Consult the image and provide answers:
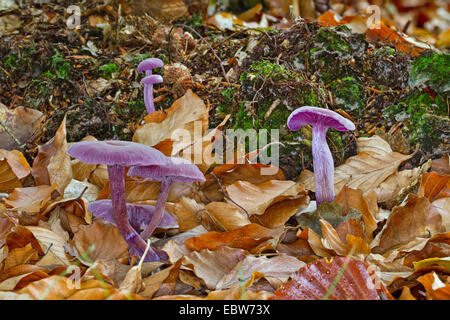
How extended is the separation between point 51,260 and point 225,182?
2.94 feet

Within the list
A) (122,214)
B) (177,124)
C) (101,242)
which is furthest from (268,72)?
(101,242)

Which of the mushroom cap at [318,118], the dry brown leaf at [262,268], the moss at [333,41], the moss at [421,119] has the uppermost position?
the moss at [333,41]

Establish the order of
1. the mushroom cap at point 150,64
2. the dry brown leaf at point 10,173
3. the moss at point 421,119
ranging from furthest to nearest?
the mushroom cap at point 150,64
the moss at point 421,119
the dry brown leaf at point 10,173

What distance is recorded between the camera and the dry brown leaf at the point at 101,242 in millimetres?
1741

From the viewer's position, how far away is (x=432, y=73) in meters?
2.60

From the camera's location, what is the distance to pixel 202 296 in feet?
5.27

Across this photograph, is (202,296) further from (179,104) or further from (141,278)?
(179,104)

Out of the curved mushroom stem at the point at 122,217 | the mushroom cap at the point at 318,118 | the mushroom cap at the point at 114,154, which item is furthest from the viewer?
the mushroom cap at the point at 318,118

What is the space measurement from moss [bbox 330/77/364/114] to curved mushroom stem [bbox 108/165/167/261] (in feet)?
4.67

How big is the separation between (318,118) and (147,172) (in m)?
0.78

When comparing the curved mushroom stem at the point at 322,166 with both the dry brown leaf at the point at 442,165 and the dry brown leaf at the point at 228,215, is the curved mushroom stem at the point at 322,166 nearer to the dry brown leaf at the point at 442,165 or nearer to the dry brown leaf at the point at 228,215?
the dry brown leaf at the point at 228,215

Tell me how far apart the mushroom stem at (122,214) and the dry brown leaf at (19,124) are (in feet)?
4.02

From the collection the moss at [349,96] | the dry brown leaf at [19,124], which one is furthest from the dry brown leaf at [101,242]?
the moss at [349,96]
